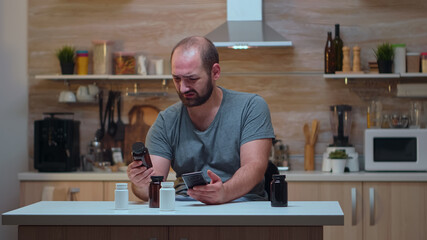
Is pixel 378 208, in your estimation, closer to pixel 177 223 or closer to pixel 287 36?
pixel 287 36

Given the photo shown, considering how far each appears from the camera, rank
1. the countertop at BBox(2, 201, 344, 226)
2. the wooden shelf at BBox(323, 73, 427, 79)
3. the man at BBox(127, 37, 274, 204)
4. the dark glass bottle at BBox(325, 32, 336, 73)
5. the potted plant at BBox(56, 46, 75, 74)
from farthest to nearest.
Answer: the potted plant at BBox(56, 46, 75, 74), the dark glass bottle at BBox(325, 32, 336, 73), the wooden shelf at BBox(323, 73, 427, 79), the man at BBox(127, 37, 274, 204), the countertop at BBox(2, 201, 344, 226)

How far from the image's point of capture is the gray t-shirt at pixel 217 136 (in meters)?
2.70

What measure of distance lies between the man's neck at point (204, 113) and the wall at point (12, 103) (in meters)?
2.33

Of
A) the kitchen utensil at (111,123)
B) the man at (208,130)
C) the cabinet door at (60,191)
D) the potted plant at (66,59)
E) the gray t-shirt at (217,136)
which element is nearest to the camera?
the man at (208,130)

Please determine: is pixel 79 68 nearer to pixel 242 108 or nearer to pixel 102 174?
pixel 102 174

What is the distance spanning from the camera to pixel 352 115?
192 inches

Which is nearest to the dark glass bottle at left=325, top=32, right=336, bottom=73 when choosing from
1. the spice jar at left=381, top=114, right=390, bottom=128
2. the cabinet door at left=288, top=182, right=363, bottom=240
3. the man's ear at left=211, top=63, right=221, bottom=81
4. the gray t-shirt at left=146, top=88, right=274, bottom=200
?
the spice jar at left=381, top=114, right=390, bottom=128

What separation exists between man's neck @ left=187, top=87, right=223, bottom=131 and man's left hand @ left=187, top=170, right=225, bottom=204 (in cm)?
45

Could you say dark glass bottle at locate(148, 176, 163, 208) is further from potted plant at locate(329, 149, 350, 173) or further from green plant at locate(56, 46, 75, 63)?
green plant at locate(56, 46, 75, 63)

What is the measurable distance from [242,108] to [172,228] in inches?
31.5

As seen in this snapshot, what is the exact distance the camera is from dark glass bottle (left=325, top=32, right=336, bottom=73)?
4754 mm

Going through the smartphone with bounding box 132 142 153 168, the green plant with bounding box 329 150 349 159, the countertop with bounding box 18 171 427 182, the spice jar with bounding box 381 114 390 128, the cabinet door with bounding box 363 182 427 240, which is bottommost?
the cabinet door with bounding box 363 182 427 240

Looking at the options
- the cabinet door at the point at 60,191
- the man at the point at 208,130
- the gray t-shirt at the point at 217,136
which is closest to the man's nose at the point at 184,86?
the man at the point at 208,130

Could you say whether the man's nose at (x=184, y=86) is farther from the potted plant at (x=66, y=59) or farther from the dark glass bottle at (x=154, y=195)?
the potted plant at (x=66, y=59)
